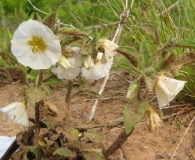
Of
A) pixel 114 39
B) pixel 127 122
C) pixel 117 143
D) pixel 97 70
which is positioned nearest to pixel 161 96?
pixel 127 122

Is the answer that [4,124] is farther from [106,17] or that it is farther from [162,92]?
[106,17]

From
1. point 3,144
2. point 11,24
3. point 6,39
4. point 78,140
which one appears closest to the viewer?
point 78,140

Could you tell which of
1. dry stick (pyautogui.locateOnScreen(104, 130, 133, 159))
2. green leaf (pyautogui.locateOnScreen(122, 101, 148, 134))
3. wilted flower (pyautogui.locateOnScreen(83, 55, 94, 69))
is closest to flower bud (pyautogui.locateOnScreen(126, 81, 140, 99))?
green leaf (pyautogui.locateOnScreen(122, 101, 148, 134))

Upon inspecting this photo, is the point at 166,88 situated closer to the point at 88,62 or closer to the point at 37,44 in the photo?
the point at 88,62

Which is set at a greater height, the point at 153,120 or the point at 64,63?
the point at 64,63

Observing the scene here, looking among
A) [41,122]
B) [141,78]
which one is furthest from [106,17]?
[141,78]

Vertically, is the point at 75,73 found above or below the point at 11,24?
above

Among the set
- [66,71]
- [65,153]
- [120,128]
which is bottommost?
[120,128]
